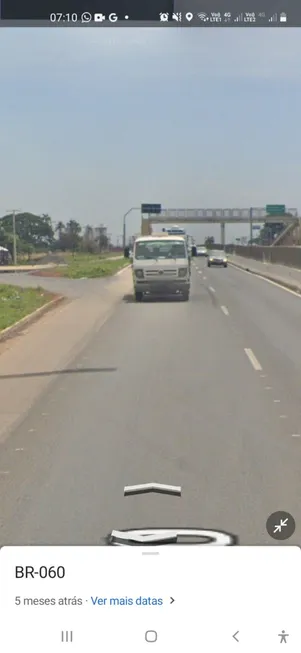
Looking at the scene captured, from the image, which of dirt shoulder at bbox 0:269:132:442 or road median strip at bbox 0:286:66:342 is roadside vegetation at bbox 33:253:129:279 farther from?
dirt shoulder at bbox 0:269:132:442

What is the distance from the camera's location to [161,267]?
25.2 m

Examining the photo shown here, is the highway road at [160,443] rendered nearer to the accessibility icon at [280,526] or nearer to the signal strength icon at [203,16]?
the accessibility icon at [280,526]

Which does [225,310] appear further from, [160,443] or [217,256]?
[160,443]

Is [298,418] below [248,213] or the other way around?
below

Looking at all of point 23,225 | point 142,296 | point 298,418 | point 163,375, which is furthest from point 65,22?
point 142,296

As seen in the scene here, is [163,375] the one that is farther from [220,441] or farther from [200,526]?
[200,526]

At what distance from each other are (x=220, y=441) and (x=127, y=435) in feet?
2.62

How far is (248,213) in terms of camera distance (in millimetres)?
7008

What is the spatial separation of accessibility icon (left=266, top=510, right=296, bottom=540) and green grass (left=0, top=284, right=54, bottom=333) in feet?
44.9
